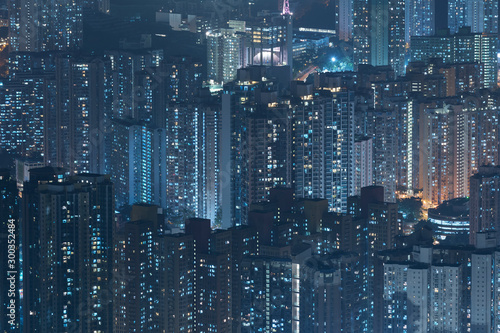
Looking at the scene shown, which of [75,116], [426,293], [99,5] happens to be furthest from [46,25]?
[426,293]

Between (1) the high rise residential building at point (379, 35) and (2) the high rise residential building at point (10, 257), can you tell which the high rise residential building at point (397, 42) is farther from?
(2) the high rise residential building at point (10, 257)

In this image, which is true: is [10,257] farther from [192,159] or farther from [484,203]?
[484,203]

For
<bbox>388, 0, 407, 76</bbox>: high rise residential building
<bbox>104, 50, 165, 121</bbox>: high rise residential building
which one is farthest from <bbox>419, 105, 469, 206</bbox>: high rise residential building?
<bbox>388, 0, 407, 76</bbox>: high rise residential building

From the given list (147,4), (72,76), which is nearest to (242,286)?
(72,76)

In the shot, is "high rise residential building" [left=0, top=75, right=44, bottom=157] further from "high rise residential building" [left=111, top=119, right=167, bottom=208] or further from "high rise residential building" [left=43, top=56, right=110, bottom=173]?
"high rise residential building" [left=111, top=119, right=167, bottom=208]

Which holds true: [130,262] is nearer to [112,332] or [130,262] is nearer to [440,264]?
[112,332]
